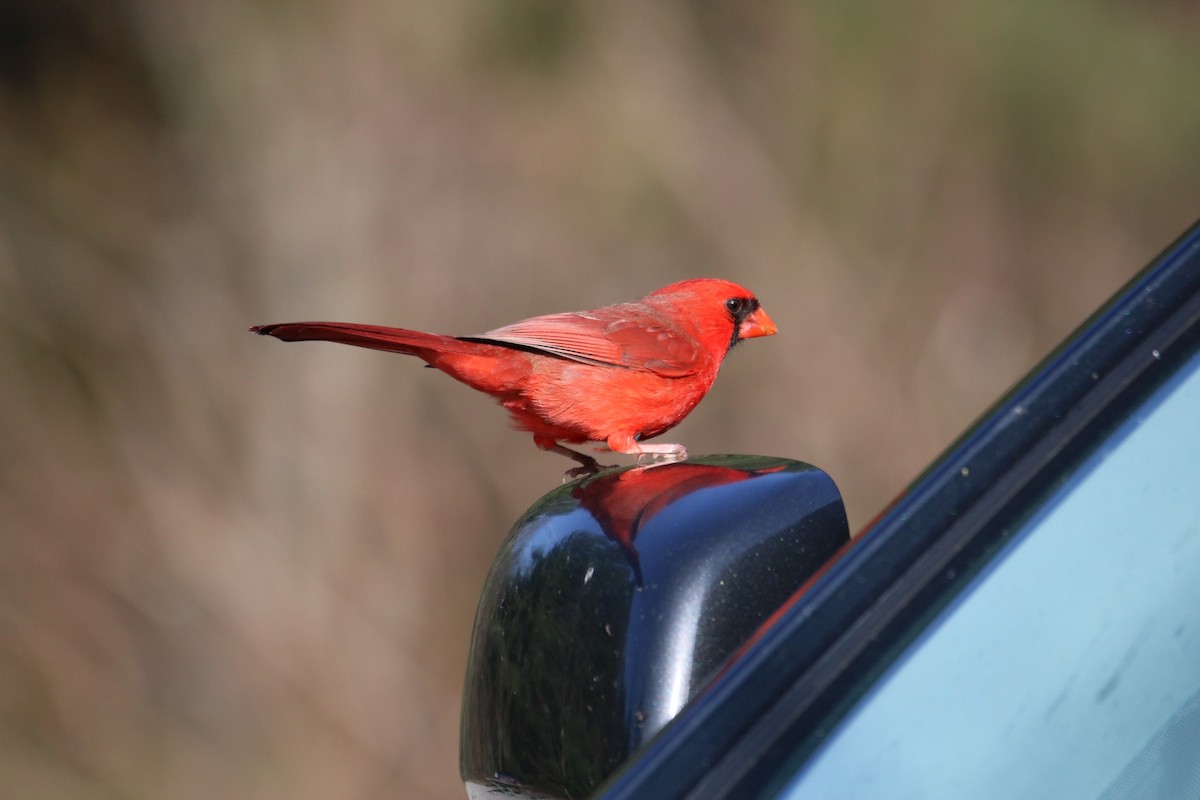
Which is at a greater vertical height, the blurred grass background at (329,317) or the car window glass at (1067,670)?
the car window glass at (1067,670)

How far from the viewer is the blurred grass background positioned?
6426 mm

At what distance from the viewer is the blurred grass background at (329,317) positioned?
21.1 ft

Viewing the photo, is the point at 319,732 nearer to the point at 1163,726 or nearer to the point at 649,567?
the point at 649,567

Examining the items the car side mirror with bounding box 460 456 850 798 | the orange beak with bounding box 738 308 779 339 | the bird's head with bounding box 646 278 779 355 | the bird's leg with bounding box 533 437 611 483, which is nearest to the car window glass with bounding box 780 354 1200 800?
the car side mirror with bounding box 460 456 850 798

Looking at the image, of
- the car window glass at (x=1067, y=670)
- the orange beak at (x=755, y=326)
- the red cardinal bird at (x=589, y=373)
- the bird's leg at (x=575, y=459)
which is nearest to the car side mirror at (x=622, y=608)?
the car window glass at (x=1067, y=670)

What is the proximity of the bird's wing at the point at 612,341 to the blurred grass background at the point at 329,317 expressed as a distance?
3.10 meters

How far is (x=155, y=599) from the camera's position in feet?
21.0

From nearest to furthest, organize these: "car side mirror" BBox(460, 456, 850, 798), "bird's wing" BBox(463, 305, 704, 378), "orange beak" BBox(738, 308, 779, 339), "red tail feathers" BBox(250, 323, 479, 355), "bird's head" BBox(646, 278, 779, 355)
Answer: "car side mirror" BBox(460, 456, 850, 798) → "red tail feathers" BBox(250, 323, 479, 355) → "bird's wing" BBox(463, 305, 704, 378) → "bird's head" BBox(646, 278, 779, 355) → "orange beak" BBox(738, 308, 779, 339)

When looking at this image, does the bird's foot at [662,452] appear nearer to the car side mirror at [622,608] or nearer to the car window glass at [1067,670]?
the car side mirror at [622,608]


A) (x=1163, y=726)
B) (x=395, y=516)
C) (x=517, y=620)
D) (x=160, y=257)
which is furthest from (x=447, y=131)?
(x=1163, y=726)

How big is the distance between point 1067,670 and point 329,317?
5998mm

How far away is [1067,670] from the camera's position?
1.22 metres

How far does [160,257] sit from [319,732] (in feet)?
8.27

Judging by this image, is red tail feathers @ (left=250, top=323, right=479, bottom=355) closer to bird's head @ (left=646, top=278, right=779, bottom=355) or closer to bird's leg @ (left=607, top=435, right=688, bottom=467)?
bird's leg @ (left=607, top=435, right=688, bottom=467)
